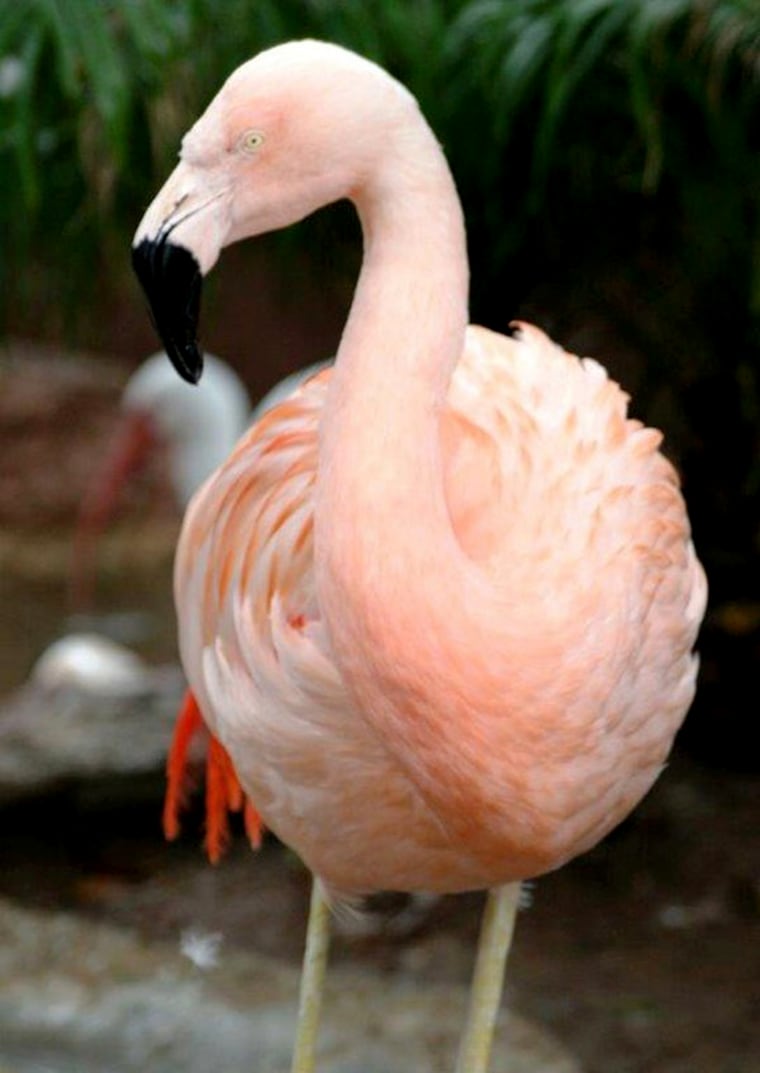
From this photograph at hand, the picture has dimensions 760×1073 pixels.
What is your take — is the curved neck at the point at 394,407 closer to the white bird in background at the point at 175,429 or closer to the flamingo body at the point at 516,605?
the flamingo body at the point at 516,605

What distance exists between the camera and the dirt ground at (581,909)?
3496 millimetres

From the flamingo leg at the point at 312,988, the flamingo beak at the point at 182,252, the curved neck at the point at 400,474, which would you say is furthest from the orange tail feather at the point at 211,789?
the flamingo beak at the point at 182,252

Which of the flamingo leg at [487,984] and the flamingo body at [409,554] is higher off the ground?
the flamingo body at [409,554]

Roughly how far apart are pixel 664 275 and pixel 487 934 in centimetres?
Result: 168

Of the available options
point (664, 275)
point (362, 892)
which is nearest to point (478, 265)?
point (664, 275)

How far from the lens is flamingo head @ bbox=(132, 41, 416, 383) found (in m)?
1.84

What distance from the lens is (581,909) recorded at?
386 centimetres

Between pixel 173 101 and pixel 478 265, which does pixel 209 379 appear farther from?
pixel 173 101

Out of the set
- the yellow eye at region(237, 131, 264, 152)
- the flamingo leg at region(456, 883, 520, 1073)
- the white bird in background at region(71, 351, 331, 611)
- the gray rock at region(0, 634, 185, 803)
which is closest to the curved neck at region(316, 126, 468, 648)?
the yellow eye at region(237, 131, 264, 152)

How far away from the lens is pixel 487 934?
2652 millimetres

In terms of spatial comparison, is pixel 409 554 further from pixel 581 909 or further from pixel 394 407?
pixel 581 909

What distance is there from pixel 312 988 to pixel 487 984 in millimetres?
235

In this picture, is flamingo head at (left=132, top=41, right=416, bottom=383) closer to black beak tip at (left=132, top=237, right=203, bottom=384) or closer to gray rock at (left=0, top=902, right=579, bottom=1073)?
black beak tip at (left=132, top=237, right=203, bottom=384)

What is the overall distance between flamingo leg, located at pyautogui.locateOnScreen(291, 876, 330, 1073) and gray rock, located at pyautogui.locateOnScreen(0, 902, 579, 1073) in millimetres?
375
